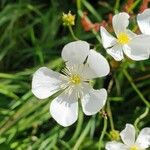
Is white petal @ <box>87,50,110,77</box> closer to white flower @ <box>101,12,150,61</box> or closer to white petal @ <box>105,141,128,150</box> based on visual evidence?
white flower @ <box>101,12,150,61</box>

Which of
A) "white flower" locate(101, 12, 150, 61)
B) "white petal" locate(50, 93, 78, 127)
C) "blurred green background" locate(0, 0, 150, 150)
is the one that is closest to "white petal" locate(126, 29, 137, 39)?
"white flower" locate(101, 12, 150, 61)

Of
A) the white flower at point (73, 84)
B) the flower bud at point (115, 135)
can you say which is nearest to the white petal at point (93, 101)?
the white flower at point (73, 84)

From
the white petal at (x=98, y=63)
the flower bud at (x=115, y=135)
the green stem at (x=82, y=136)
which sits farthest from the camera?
the green stem at (x=82, y=136)

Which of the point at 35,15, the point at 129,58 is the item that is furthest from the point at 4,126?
the point at 35,15

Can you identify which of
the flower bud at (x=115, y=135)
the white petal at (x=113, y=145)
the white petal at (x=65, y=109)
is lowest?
the white petal at (x=113, y=145)

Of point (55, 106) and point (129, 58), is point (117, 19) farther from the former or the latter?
point (55, 106)

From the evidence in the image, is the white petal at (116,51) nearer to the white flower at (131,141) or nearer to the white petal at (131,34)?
the white petal at (131,34)

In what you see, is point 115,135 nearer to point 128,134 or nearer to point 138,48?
point 128,134
